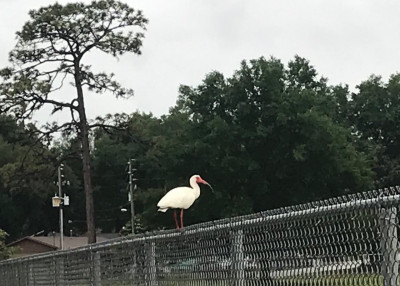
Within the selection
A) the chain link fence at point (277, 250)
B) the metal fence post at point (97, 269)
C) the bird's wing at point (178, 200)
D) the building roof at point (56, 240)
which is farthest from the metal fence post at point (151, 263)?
the building roof at point (56, 240)

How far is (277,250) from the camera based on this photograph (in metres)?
4.84

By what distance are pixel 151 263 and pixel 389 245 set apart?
3.94m

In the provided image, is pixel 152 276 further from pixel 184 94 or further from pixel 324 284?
pixel 184 94

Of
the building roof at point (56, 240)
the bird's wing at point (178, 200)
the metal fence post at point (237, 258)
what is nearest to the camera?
the metal fence post at point (237, 258)

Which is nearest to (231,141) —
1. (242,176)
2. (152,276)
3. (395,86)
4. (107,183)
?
(242,176)

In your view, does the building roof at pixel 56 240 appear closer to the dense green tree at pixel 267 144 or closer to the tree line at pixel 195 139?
the tree line at pixel 195 139

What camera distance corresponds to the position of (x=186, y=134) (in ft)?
186

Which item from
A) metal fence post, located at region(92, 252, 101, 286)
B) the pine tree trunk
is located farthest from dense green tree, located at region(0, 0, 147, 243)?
metal fence post, located at region(92, 252, 101, 286)

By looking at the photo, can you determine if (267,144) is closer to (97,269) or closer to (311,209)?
(97,269)

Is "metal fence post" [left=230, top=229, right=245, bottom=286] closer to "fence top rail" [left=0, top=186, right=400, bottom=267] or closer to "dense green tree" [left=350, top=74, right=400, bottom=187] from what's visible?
"fence top rail" [left=0, top=186, right=400, bottom=267]

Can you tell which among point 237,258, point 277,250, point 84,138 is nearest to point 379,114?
point 84,138

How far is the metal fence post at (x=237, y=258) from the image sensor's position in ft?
17.8

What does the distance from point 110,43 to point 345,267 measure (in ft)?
107

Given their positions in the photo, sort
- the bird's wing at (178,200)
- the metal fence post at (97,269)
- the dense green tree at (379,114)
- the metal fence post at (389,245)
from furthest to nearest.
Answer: the dense green tree at (379,114), the metal fence post at (97,269), the bird's wing at (178,200), the metal fence post at (389,245)
